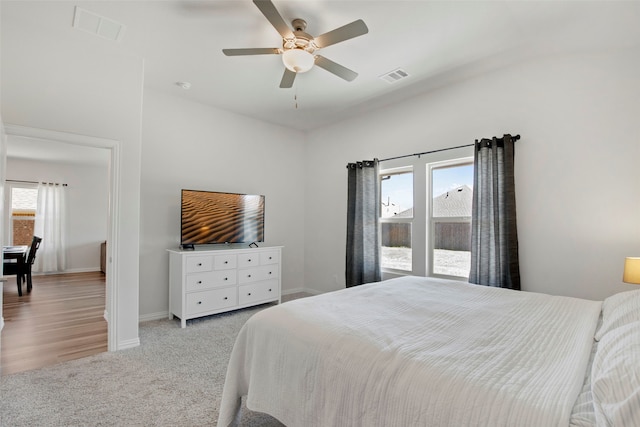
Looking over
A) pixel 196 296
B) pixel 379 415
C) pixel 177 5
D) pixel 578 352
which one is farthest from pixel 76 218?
pixel 578 352

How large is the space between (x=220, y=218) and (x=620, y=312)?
3.79 meters

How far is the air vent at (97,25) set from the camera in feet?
7.64

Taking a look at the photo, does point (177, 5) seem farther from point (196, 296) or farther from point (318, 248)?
point (318, 248)

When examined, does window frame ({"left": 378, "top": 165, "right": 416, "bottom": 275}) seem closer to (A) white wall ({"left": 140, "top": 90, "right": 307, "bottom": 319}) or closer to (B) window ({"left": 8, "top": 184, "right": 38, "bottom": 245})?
(A) white wall ({"left": 140, "top": 90, "right": 307, "bottom": 319})

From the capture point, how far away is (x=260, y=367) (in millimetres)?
1541

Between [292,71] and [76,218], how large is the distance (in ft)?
23.4

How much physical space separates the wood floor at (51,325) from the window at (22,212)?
147cm

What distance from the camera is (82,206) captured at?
7.08 m

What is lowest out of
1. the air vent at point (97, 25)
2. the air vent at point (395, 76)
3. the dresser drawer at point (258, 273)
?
the dresser drawer at point (258, 273)

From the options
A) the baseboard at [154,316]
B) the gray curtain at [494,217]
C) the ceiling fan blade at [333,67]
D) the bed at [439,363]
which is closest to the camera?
the bed at [439,363]

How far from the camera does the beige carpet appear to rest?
1.84m

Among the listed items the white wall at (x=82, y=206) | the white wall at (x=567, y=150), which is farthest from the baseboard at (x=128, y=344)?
the white wall at (x=82, y=206)

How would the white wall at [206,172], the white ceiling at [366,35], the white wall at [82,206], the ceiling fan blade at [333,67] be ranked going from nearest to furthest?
the white ceiling at [366,35] → the ceiling fan blade at [333,67] → the white wall at [206,172] → the white wall at [82,206]

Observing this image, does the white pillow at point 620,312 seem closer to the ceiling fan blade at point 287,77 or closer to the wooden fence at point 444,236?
the wooden fence at point 444,236
